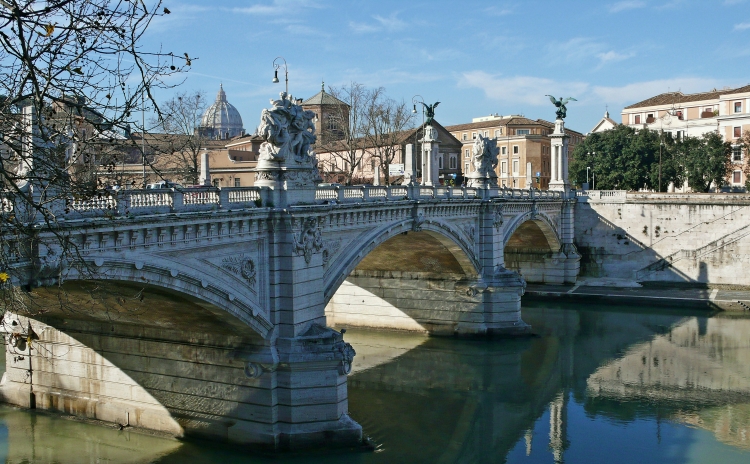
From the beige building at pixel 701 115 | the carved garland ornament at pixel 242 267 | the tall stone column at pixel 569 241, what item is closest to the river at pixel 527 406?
the carved garland ornament at pixel 242 267

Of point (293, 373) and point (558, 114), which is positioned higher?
point (558, 114)

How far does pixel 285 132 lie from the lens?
61.8ft

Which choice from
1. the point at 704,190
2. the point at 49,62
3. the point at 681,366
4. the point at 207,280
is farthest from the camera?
the point at 704,190

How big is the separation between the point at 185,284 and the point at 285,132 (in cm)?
496

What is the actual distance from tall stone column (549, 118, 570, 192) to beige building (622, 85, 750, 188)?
16.8 m

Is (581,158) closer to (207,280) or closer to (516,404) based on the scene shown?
(516,404)

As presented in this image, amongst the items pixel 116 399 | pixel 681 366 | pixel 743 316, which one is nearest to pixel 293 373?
pixel 116 399

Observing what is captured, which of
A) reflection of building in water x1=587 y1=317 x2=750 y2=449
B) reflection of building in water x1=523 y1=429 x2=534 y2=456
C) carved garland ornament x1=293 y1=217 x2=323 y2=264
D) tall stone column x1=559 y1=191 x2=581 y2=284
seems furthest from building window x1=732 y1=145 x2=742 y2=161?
carved garland ornament x1=293 y1=217 x2=323 y2=264

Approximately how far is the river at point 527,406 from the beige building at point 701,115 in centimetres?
2732

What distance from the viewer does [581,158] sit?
59.8 meters

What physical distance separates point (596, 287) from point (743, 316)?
27.6 ft

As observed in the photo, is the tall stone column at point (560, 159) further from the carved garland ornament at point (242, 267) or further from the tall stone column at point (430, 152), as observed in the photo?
the carved garland ornament at point (242, 267)

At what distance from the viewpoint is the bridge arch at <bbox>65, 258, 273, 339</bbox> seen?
535 inches

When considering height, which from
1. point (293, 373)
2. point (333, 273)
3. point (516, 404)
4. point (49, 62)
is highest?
point (49, 62)
